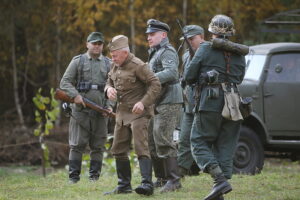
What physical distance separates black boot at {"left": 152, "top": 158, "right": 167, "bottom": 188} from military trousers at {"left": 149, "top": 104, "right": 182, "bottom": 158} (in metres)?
0.13

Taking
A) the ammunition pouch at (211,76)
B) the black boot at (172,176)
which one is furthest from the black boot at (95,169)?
the ammunition pouch at (211,76)

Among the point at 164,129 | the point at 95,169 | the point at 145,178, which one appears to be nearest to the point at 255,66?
the point at 95,169

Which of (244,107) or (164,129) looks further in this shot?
(164,129)

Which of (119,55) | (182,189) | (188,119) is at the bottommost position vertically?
(182,189)

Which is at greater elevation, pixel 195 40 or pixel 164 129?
pixel 195 40

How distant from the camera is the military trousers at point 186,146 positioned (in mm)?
10273

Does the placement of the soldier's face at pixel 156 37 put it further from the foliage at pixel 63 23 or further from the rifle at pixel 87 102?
the foliage at pixel 63 23

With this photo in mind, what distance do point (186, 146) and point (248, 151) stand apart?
2642 millimetres

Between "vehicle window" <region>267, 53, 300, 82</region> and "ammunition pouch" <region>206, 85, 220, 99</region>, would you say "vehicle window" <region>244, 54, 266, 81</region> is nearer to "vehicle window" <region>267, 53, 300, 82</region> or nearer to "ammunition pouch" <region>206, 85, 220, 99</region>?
"vehicle window" <region>267, 53, 300, 82</region>

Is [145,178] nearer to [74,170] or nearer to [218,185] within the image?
[218,185]

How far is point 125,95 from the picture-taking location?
29.8 ft

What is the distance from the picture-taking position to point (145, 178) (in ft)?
29.3

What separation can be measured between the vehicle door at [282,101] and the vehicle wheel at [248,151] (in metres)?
0.32

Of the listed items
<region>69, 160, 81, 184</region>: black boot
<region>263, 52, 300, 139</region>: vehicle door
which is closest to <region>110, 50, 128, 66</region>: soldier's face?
<region>69, 160, 81, 184</region>: black boot
